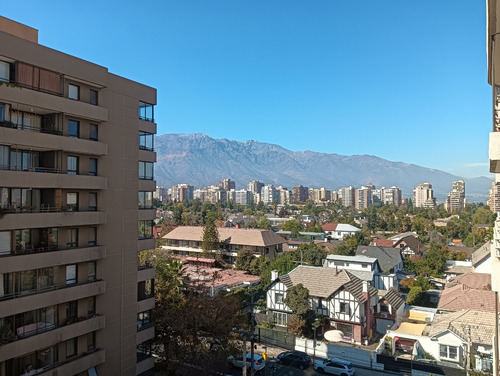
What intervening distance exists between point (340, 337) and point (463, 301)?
514 inches

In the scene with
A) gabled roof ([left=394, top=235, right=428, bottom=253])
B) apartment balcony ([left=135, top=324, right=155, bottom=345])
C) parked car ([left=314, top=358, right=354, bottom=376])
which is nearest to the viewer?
apartment balcony ([left=135, top=324, right=155, bottom=345])

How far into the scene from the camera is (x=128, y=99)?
18.0 meters

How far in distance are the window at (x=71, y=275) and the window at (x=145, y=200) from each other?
441 centimetres

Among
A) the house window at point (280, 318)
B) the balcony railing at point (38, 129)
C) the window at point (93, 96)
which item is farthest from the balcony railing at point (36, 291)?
the house window at point (280, 318)

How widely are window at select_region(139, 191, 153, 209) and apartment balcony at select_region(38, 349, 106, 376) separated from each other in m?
6.95

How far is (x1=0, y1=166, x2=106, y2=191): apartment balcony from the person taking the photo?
13.3 m

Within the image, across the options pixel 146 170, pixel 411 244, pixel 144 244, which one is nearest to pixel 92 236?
pixel 144 244

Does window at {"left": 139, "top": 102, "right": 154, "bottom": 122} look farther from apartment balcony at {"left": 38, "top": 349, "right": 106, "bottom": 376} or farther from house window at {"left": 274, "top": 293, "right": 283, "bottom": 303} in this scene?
house window at {"left": 274, "top": 293, "right": 283, "bottom": 303}

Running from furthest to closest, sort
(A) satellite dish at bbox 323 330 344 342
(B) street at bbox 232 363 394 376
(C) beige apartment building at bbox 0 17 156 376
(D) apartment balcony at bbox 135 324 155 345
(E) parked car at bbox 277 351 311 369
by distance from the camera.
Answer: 1. (A) satellite dish at bbox 323 330 344 342
2. (E) parked car at bbox 277 351 311 369
3. (B) street at bbox 232 363 394 376
4. (D) apartment balcony at bbox 135 324 155 345
5. (C) beige apartment building at bbox 0 17 156 376

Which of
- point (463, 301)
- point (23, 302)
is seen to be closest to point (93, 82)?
point (23, 302)

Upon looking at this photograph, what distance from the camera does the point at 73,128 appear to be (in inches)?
628

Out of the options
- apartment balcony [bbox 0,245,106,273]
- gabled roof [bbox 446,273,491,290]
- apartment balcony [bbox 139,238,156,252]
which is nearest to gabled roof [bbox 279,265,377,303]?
gabled roof [bbox 446,273,491,290]

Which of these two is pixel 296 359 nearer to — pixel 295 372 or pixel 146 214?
pixel 295 372

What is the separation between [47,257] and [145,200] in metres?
5.90
